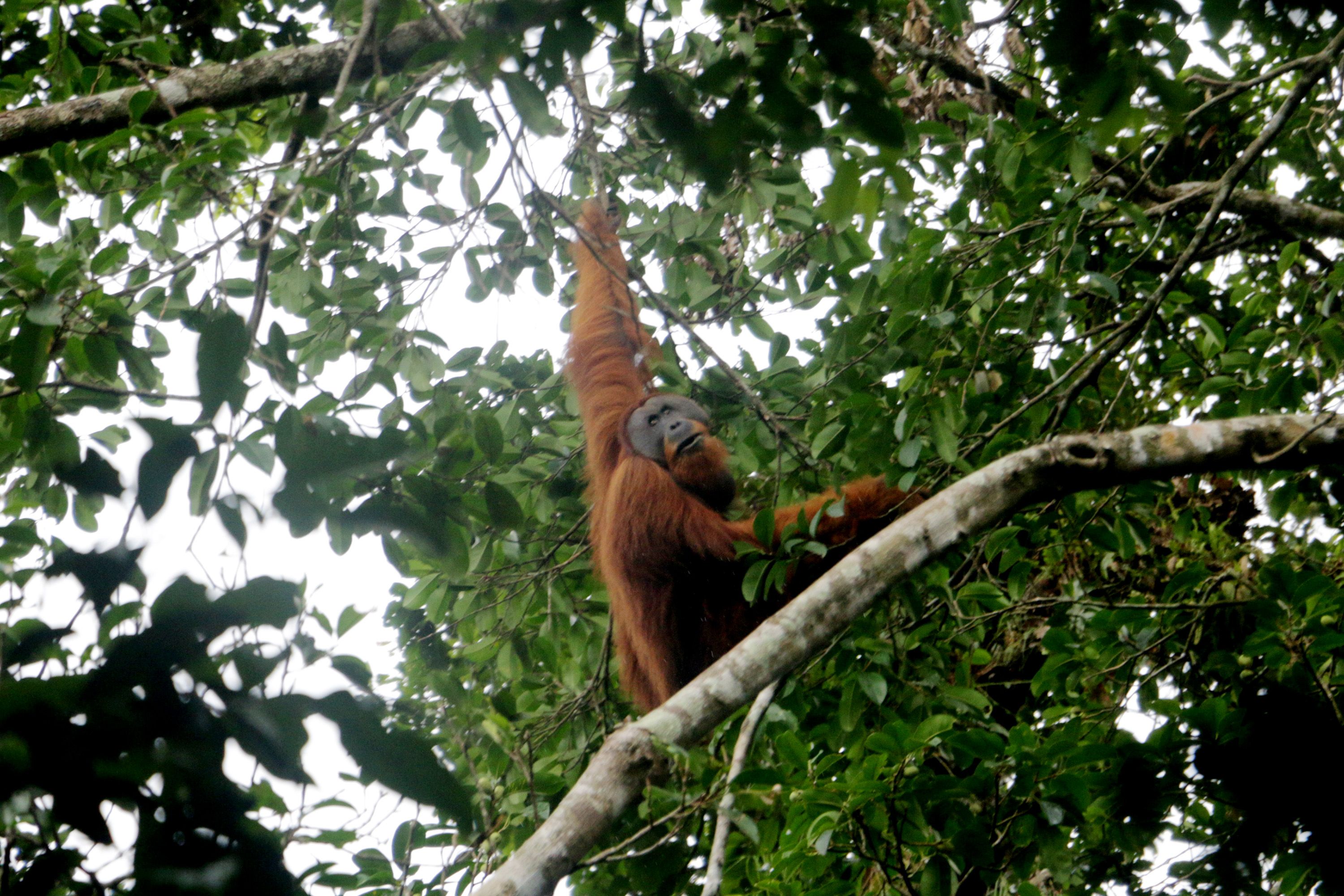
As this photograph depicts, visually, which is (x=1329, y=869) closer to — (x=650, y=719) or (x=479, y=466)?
(x=650, y=719)

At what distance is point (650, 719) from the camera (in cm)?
223

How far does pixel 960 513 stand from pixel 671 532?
64.4 inches

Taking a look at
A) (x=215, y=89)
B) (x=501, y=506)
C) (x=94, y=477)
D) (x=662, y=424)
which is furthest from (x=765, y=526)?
(x=215, y=89)

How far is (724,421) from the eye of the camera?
4.10 metres

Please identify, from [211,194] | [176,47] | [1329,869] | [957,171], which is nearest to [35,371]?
[211,194]

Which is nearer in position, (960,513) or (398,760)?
(398,760)

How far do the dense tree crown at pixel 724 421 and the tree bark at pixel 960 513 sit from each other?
15 centimetres

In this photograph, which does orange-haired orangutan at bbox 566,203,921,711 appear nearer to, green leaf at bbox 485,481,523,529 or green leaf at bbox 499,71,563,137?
green leaf at bbox 485,481,523,529

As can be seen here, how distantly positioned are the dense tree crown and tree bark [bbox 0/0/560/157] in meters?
0.01

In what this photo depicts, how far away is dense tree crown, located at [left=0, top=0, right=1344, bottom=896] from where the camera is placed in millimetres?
1043

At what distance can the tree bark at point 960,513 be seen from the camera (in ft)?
7.73

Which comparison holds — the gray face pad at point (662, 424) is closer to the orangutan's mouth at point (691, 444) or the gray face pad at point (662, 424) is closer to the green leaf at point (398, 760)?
the orangutan's mouth at point (691, 444)

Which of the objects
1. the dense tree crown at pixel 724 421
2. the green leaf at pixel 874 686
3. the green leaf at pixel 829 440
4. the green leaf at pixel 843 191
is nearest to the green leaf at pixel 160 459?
the dense tree crown at pixel 724 421

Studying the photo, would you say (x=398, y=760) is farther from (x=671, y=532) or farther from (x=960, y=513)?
(x=671, y=532)
